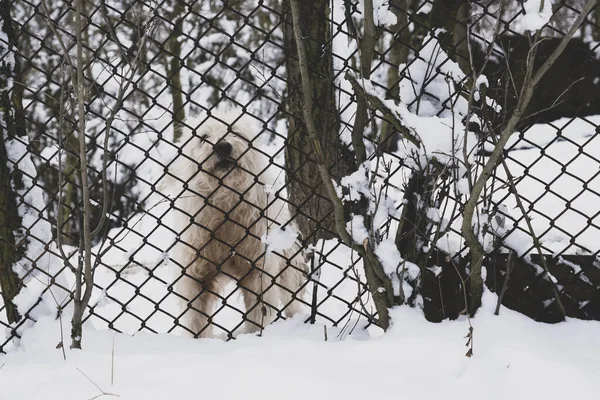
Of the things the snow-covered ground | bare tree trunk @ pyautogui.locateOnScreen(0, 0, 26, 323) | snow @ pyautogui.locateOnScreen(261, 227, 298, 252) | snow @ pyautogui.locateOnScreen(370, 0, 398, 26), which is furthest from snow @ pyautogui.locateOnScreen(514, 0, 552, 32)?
bare tree trunk @ pyautogui.locateOnScreen(0, 0, 26, 323)

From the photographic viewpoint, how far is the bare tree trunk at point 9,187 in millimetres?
2514

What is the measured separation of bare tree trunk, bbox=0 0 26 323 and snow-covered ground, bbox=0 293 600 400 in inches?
13.9

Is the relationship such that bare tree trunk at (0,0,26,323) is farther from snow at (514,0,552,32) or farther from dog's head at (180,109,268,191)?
snow at (514,0,552,32)

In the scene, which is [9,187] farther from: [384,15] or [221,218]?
[384,15]

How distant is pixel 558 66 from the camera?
5.68 m

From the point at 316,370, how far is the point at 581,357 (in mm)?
909

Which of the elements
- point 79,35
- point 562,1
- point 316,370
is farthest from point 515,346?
point 79,35

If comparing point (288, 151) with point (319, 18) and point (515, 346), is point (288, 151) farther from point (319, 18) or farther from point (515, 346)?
point (515, 346)

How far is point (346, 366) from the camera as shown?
6.52 ft

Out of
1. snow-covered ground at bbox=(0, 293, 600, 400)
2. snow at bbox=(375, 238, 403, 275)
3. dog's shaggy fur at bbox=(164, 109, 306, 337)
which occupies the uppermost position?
dog's shaggy fur at bbox=(164, 109, 306, 337)

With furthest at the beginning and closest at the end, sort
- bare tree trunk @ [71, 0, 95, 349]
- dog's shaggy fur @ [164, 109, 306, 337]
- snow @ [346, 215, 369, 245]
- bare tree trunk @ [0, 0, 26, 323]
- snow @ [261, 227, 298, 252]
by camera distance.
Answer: dog's shaggy fur @ [164, 109, 306, 337] < bare tree trunk @ [0, 0, 26, 323] < snow @ [261, 227, 298, 252] < snow @ [346, 215, 369, 245] < bare tree trunk @ [71, 0, 95, 349]

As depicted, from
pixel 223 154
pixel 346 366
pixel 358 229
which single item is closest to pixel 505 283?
pixel 358 229

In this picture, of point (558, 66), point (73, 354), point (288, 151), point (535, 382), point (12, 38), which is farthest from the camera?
point (558, 66)

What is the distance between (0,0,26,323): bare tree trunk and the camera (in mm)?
2514
